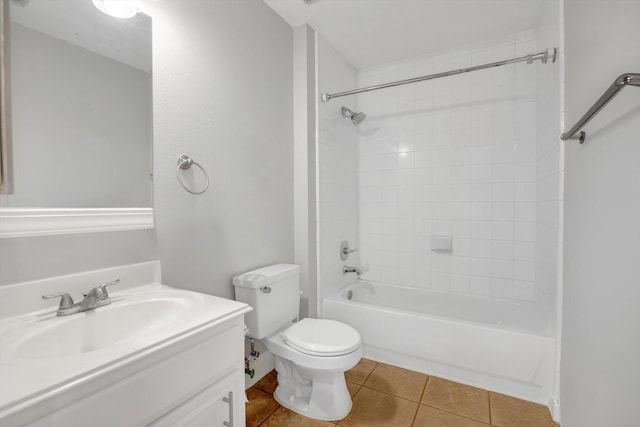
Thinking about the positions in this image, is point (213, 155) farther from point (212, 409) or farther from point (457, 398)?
point (457, 398)

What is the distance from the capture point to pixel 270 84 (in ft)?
6.12

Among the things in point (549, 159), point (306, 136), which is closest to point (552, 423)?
point (549, 159)

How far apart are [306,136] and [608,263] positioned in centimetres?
169

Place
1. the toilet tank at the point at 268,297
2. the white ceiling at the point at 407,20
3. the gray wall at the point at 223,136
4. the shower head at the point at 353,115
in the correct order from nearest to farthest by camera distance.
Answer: the gray wall at the point at 223,136 < the toilet tank at the point at 268,297 < the white ceiling at the point at 407,20 < the shower head at the point at 353,115

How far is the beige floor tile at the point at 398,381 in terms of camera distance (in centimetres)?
169

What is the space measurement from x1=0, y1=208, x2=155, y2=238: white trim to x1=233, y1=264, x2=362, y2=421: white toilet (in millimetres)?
608

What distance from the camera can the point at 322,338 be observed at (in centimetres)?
150

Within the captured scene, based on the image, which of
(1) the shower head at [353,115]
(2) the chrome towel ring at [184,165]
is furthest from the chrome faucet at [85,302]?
(1) the shower head at [353,115]

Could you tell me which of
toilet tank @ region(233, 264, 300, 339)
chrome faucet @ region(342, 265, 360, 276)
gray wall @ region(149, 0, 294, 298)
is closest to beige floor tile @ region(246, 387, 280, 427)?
toilet tank @ region(233, 264, 300, 339)

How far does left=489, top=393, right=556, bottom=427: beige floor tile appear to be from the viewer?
4.73 ft

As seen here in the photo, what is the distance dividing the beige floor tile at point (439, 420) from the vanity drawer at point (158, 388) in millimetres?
1090

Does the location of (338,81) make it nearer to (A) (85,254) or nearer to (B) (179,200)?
(B) (179,200)

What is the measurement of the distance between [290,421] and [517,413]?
1.23 m

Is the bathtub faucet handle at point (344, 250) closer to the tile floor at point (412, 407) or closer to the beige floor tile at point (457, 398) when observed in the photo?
the tile floor at point (412, 407)
